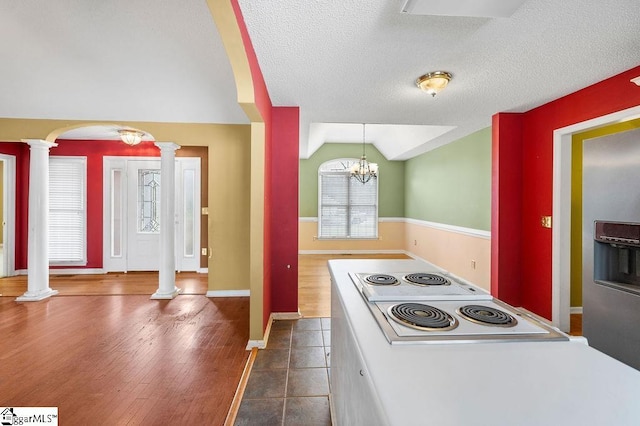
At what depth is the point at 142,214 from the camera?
517 centimetres

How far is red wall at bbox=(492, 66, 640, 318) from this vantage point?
2.81 metres

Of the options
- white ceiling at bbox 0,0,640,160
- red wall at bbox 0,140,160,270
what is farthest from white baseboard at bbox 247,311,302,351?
red wall at bbox 0,140,160,270

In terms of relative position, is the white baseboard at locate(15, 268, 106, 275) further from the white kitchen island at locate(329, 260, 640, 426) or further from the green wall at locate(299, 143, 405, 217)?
the white kitchen island at locate(329, 260, 640, 426)

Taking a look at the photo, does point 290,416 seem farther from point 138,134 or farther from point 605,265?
point 138,134

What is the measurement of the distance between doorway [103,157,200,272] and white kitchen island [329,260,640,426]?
15.7ft

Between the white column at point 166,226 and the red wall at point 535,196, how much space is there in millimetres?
4181

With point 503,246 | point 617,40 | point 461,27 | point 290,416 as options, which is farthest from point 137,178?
point 617,40

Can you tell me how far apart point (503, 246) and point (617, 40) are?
6.99 ft

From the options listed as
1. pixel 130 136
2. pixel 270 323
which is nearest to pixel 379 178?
pixel 270 323

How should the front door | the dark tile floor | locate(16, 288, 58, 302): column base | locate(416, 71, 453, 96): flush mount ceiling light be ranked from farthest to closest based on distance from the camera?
the front door, locate(16, 288, 58, 302): column base, locate(416, 71, 453, 96): flush mount ceiling light, the dark tile floor

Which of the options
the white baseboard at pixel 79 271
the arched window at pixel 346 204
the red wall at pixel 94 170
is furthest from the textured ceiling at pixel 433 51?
the white baseboard at pixel 79 271

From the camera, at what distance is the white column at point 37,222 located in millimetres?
3783

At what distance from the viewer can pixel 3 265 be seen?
15.4 feet

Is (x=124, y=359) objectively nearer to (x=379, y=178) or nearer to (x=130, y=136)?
(x=130, y=136)
